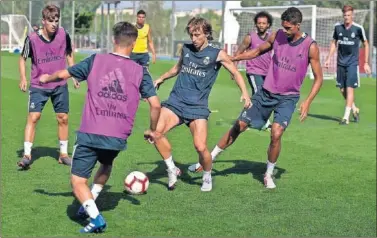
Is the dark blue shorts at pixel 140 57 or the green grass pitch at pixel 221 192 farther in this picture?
the dark blue shorts at pixel 140 57

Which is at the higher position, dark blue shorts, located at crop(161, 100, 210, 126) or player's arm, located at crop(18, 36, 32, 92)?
player's arm, located at crop(18, 36, 32, 92)

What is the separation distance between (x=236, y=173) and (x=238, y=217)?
2.43 m

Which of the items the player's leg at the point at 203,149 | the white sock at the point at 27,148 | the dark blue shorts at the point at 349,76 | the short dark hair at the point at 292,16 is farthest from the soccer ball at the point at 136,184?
the dark blue shorts at the point at 349,76

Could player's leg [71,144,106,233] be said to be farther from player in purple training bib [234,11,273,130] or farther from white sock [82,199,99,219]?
player in purple training bib [234,11,273,130]

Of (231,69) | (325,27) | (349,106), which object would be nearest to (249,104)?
(231,69)

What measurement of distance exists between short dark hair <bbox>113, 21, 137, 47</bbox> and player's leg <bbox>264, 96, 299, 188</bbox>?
2.89 meters

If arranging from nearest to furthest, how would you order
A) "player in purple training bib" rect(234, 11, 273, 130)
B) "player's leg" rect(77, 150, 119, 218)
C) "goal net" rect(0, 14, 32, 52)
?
"player's leg" rect(77, 150, 119, 218)
"player in purple training bib" rect(234, 11, 273, 130)
"goal net" rect(0, 14, 32, 52)

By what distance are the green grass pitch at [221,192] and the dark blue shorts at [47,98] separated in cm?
80

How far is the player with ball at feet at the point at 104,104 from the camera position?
6.66 meters

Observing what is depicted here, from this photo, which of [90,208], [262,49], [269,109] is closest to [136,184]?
[90,208]

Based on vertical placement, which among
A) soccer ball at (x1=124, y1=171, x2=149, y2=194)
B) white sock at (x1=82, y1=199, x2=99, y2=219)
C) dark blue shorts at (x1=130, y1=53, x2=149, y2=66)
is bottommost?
soccer ball at (x1=124, y1=171, x2=149, y2=194)

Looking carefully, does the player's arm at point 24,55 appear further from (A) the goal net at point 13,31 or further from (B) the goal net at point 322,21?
(A) the goal net at point 13,31

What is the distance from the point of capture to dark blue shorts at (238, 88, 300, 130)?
906cm

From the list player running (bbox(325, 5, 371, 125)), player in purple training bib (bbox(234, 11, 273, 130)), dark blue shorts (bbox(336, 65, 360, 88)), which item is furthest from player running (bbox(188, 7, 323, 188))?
dark blue shorts (bbox(336, 65, 360, 88))
